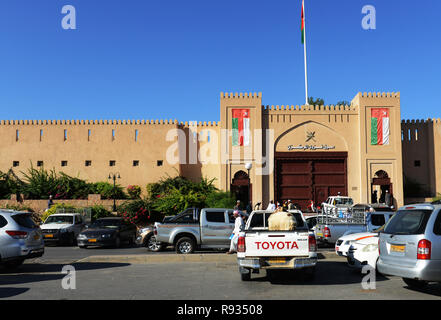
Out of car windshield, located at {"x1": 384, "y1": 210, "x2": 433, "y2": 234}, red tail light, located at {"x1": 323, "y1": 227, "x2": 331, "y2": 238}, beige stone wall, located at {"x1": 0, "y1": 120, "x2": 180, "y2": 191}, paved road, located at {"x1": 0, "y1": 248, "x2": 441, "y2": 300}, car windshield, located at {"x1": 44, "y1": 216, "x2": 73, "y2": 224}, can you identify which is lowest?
paved road, located at {"x1": 0, "y1": 248, "x2": 441, "y2": 300}

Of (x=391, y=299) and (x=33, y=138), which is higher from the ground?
(x=33, y=138)

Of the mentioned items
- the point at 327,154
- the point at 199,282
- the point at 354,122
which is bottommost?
the point at 199,282

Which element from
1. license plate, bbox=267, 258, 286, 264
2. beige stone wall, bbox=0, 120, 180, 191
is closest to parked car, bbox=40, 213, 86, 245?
beige stone wall, bbox=0, 120, 180, 191

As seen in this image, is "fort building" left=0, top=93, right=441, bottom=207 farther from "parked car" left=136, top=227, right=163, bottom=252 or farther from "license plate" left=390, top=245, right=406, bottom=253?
"license plate" left=390, top=245, right=406, bottom=253

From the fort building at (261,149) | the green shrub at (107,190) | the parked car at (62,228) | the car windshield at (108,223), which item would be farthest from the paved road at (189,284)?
the green shrub at (107,190)

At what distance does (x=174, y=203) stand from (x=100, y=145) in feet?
31.7

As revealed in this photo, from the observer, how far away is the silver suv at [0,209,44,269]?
34.0 feet

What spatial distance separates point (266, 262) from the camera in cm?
907

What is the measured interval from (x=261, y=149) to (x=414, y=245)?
24.0 metres

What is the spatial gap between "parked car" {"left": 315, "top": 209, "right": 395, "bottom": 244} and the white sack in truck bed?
6.57m

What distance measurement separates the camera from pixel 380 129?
3183cm

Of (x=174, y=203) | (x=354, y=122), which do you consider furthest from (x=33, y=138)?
(x=354, y=122)

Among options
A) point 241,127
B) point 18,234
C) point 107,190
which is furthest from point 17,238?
point 241,127
